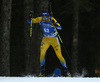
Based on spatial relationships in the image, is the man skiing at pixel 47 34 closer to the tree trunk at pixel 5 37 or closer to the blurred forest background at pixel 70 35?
the tree trunk at pixel 5 37

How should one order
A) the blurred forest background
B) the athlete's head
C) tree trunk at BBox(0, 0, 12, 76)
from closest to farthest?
1. the athlete's head
2. tree trunk at BBox(0, 0, 12, 76)
3. the blurred forest background

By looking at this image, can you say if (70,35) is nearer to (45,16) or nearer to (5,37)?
(5,37)

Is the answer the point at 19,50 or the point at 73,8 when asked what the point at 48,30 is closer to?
the point at 73,8

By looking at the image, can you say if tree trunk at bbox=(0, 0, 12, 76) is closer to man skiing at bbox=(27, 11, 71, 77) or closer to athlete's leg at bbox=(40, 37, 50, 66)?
man skiing at bbox=(27, 11, 71, 77)

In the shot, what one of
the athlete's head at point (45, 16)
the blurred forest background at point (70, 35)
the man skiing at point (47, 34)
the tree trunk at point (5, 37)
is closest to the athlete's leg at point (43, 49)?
the man skiing at point (47, 34)

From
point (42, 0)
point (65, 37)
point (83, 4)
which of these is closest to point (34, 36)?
point (42, 0)

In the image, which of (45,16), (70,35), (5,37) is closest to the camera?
(45,16)

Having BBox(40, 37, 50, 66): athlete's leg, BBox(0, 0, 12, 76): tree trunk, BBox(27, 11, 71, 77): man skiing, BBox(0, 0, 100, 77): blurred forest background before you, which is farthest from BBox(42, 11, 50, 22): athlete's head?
BBox(0, 0, 100, 77): blurred forest background

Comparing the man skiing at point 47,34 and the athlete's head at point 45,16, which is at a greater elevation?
the athlete's head at point 45,16

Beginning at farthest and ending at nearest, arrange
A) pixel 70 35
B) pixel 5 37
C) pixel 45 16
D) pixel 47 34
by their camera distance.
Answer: pixel 70 35 < pixel 5 37 < pixel 47 34 < pixel 45 16

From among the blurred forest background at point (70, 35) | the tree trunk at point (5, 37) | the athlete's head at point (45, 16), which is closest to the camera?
the athlete's head at point (45, 16)

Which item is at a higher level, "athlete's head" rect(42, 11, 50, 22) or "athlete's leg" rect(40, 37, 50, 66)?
"athlete's head" rect(42, 11, 50, 22)

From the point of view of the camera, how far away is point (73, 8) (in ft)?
55.9

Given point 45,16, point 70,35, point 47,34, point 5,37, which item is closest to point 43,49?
point 47,34
